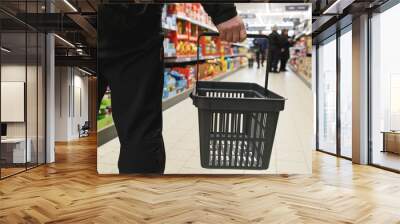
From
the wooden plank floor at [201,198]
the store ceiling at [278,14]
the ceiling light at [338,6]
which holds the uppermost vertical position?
the ceiling light at [338,6]

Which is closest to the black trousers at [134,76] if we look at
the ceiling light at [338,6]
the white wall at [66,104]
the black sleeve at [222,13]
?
the black sleeve at [222,13]

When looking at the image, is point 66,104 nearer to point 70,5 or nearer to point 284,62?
point 70,5

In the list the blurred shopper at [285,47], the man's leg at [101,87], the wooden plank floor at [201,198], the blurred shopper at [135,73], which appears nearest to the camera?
the wooden plank floor at [201,198]

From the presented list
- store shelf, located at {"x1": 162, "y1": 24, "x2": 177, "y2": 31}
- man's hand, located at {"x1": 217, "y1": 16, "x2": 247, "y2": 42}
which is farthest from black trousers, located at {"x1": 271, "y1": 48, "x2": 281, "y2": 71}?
store shelf, located at {"x1": 162, "y1": 24, "x2": 177, "y2": 31}

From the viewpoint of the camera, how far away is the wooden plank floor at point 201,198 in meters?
3.83

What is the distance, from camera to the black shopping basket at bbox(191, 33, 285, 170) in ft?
14.7

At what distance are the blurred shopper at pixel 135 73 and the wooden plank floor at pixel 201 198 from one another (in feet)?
1.52

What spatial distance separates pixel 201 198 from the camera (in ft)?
15.3

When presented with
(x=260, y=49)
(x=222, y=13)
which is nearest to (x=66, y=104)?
(x=260, y=49)

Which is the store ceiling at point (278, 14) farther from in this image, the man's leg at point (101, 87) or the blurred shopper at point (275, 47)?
the man's leg at point (101, 87)

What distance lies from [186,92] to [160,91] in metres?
0.36

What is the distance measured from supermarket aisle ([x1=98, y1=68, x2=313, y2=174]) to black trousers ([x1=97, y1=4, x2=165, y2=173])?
0.18 meters

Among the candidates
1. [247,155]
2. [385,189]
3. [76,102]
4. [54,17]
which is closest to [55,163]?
[54,17]

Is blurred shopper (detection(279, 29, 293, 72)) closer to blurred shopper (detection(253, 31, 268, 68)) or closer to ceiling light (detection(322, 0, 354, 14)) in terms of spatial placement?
blurred shopper (detection(253, 31, 268, 68))
